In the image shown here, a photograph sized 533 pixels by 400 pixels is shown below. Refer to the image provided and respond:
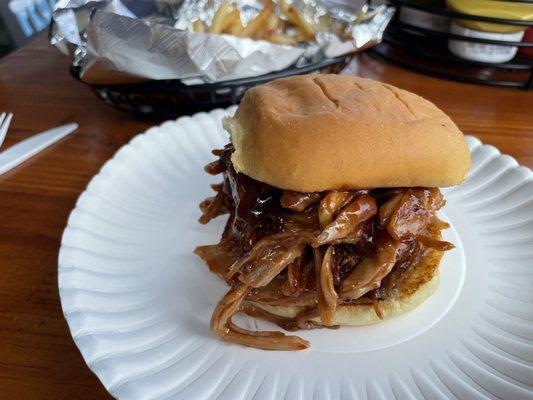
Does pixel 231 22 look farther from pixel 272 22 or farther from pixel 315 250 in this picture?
pixel 315 250

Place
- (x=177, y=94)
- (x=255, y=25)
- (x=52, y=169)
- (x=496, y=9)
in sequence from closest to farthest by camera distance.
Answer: (x=52, y=169)
(x=177, y=94)
(x=255, y=25)
(x=496, y=9)

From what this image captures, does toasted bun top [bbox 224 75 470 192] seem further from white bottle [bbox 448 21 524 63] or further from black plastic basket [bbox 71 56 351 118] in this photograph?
white bottle [bbox 448 21 524 63]

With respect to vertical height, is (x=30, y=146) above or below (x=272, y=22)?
below

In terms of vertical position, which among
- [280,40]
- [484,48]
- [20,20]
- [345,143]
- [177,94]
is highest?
[345,143]

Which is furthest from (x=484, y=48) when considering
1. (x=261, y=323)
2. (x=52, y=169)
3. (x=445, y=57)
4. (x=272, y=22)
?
(x=52, y=169)

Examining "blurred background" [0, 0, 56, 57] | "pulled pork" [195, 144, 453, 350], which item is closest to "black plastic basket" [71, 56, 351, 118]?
"pulled pork" [195, 144, 453, 350]

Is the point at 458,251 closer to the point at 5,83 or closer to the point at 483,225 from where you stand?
the point at 483,225

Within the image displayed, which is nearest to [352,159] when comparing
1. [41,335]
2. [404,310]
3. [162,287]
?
[404,310]
